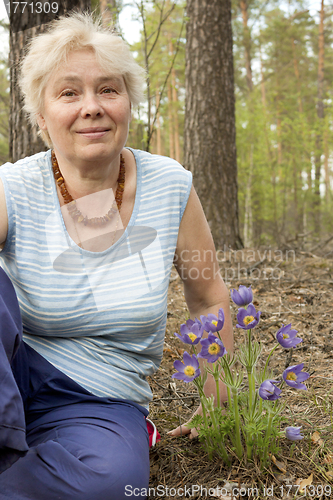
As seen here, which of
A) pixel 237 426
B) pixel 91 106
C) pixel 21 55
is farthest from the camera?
pixel 21 55

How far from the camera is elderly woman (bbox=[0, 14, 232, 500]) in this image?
57.7 inches

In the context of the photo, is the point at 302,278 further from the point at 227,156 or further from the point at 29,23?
the point at 29,23

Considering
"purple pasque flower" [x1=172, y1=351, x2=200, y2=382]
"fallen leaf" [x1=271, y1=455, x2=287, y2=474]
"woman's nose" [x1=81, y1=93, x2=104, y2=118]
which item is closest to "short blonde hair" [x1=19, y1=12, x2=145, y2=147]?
"woman's nose" [x1=81, y1=93, x2=104, y2=118]

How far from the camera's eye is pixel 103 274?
152 cm

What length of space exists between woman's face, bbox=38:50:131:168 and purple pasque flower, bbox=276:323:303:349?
877mm

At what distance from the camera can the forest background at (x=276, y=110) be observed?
30.4 feet

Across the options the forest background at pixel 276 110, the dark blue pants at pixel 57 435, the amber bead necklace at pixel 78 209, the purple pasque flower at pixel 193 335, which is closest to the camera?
the dark blue pants at pixel 57 435

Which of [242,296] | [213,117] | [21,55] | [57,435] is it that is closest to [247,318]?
[242,296]

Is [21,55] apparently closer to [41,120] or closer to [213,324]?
[41,120]

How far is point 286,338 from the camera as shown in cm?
126

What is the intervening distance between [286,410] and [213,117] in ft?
11.9

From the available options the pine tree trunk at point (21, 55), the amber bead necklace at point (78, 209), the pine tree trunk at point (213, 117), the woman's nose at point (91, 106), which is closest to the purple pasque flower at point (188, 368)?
the amber bead necklace at point (78, 209)

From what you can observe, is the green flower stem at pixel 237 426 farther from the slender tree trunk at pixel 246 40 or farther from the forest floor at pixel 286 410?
the slender tree trunk at pixel 246 40

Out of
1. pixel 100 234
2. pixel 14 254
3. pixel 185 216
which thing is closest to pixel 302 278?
pixel 185 216
